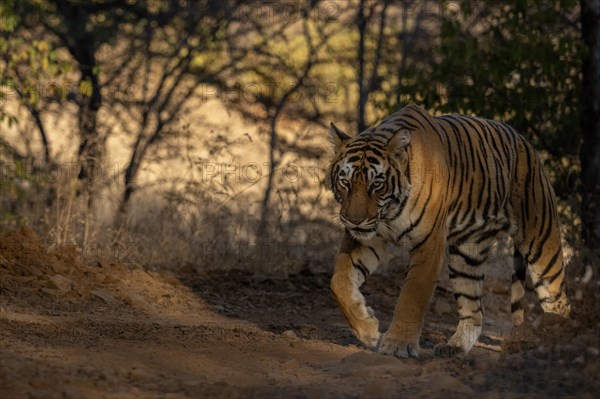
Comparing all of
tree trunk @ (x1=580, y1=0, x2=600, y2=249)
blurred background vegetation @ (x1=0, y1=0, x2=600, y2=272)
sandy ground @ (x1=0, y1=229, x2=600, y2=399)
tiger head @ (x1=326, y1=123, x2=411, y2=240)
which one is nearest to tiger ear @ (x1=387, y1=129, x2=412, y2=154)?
tiger head @ (x1=326, y1=123, x2=411, y2=240)

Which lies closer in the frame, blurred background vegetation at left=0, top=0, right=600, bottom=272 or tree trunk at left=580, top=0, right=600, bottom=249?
blurred background vegetation at left=0, top=0, right=600, bottom=272

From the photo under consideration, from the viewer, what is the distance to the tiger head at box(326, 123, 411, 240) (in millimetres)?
6056

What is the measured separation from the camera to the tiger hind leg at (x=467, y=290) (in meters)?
6.81

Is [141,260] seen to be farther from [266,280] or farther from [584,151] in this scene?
[584,151]

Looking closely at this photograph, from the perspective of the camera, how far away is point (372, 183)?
613 cm

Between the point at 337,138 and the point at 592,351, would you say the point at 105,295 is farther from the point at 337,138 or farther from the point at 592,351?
the point at 592,351

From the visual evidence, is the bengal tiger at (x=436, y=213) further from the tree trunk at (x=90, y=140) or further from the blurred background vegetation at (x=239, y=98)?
the tree trunk at (x=90, y=140)

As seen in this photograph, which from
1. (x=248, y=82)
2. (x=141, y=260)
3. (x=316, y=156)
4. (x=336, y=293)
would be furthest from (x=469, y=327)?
(x=248, y=82)

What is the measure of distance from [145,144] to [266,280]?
11.5 ft

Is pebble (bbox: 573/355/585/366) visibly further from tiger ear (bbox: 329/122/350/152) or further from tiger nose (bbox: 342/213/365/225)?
tiger ear (bbox: 329/122/350/152)

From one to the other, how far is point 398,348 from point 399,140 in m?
1.31

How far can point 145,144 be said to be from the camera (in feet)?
39.9

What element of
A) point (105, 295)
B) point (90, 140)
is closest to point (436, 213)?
point (105, 295)

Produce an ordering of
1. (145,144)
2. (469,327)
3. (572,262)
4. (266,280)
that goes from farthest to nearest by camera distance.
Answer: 1. (145,144)
2. (266,280)
3. (572,262)
4. (469,327)
